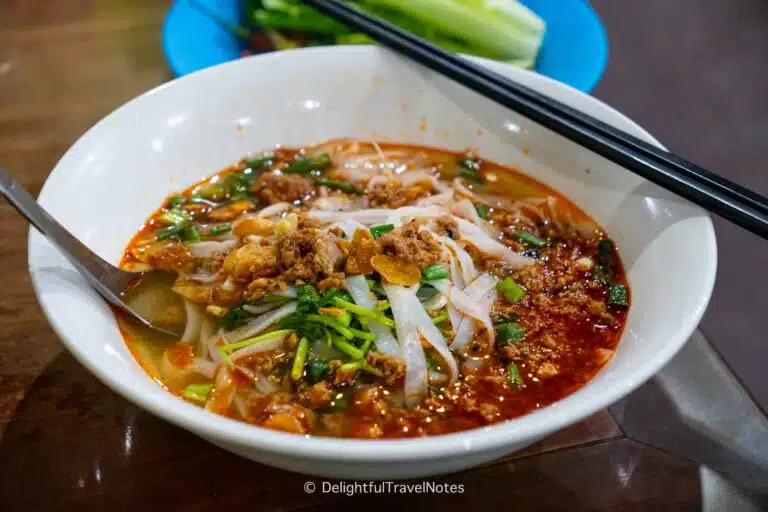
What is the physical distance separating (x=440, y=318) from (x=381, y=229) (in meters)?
0.31

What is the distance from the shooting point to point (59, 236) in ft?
4.58

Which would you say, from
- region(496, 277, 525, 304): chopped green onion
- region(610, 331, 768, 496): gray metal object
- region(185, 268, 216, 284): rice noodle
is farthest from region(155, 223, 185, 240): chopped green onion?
region(610, 331, 768, 496): gray metal object

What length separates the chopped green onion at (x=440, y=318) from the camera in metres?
1.58

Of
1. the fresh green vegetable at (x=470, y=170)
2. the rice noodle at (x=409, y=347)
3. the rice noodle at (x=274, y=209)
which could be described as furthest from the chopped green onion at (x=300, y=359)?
the fresh green vegetable at (x=470, y=170)

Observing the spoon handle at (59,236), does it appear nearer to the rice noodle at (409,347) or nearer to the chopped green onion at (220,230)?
the chopped green onion at (220,230)

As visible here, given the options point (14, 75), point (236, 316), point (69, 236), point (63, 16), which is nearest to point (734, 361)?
point (236, 316)

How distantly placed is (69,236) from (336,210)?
78 cm

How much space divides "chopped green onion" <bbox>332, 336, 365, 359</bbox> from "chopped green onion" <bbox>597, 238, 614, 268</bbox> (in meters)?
0.75

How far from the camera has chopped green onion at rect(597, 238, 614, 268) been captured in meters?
1.77

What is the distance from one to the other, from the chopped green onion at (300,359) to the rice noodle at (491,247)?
1.82ft

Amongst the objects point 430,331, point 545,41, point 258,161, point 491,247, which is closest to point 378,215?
point 491,247

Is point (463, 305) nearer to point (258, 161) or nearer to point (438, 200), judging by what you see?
point (438, 200)

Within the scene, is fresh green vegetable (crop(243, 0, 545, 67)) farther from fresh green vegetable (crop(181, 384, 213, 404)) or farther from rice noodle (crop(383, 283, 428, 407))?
fresh green vegetable (crop(181, 384, 213, 404))

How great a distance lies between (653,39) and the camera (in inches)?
147
